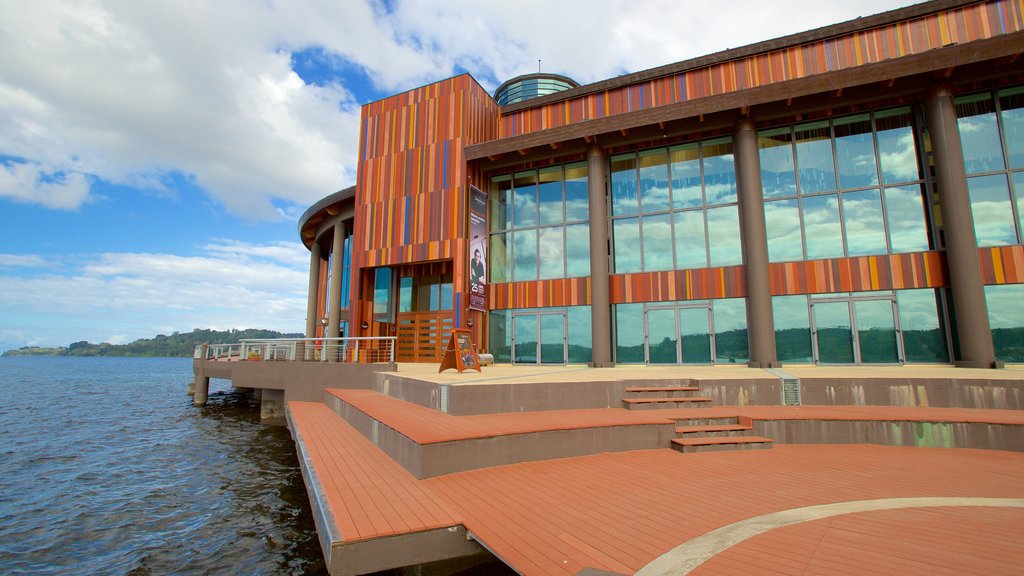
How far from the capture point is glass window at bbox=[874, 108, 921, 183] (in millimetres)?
15484

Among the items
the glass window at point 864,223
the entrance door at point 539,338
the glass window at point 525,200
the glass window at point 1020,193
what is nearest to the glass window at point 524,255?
the glass window at point 525,200

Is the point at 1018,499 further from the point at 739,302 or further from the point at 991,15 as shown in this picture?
the point at 991,15

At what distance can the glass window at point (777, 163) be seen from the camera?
16672 mm

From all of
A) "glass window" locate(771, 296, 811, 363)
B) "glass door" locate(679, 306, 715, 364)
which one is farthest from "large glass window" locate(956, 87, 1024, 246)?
"glass door" locate(679, 306, 715, 364)

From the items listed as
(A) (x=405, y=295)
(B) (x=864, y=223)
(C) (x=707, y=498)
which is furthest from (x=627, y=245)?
(C) (x=707, y=498)

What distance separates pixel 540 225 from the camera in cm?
1986

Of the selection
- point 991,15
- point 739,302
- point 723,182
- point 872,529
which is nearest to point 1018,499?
point 872,529

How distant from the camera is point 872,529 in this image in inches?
162

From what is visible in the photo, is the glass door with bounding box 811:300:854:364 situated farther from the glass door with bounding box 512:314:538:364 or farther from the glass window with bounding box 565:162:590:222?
the glass door with bounding box 512:314:538:364

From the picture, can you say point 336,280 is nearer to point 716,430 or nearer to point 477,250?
point 477,250

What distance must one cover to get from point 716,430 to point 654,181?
488 inches

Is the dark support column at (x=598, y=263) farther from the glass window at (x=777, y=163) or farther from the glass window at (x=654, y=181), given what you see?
the glass window at (x=777, y=163)

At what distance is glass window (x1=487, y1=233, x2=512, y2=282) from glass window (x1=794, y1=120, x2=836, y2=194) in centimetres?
1111

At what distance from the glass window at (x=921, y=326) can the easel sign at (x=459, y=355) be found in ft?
43.4
